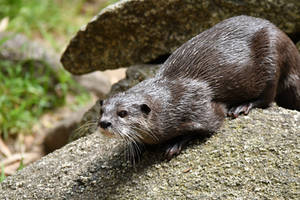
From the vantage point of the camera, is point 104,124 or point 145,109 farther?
point 145,109

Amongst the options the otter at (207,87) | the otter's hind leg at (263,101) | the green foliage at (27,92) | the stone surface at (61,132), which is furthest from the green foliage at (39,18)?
the otter's hind leg at (263,101)

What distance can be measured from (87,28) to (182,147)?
1808 millimetres

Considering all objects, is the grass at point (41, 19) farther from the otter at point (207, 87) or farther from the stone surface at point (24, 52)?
the otter at point (207, 87)

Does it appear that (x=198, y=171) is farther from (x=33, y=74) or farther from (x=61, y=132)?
(x=33, y=74)

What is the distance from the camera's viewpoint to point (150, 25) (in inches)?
181

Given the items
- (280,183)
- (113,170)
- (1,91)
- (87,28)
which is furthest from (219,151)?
(1,91)

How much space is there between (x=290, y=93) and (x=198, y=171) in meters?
1.26

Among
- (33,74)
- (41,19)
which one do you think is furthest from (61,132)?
(41,19)

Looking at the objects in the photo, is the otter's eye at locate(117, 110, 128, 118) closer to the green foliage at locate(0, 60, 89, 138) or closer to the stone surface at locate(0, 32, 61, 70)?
the green foliage at locate(0, 60, 89, 138)

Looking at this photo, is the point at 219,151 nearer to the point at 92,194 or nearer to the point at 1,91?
the point at 92,194

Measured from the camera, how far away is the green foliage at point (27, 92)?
6.72 m

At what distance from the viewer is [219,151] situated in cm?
335

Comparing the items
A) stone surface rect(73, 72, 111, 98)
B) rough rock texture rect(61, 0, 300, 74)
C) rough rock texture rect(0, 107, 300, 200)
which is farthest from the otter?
stone surface rect(73, 72, 111, 98)

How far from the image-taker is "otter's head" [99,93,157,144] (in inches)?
126
